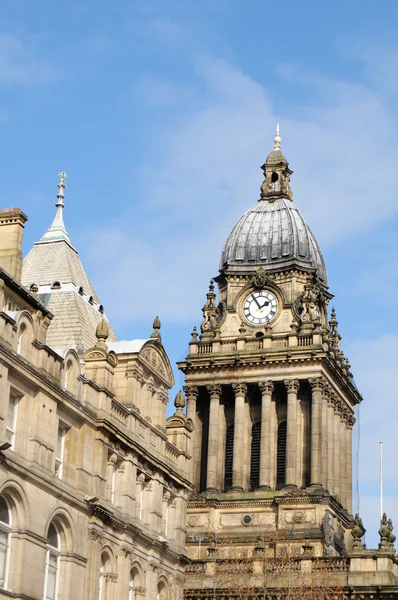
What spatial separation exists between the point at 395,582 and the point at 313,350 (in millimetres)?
20696

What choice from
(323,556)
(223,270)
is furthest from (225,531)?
(223,270)

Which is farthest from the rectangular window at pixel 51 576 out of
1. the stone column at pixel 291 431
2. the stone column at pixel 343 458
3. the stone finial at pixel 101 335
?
the stone column at pixel 343 458

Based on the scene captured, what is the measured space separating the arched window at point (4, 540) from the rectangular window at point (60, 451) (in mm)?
4551

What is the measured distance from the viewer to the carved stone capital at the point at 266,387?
322 ft

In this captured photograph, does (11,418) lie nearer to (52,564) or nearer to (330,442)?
(52,564)

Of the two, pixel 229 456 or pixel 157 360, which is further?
pixel 229 456

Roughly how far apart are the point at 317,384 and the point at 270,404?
12.3 feet

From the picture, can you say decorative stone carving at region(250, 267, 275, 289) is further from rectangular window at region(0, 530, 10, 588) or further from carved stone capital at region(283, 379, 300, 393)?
rectangular window at region(0, 530, 10, 588)

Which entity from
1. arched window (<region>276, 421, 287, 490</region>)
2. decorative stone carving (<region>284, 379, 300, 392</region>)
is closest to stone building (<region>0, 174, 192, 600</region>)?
decorative stone carving (<region>284, 379, 300, 392</region>)

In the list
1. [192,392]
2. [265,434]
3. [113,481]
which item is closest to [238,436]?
[265,434]

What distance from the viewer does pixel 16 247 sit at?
5600 cm

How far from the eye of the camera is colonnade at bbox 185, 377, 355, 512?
316 ft

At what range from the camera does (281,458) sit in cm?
9844

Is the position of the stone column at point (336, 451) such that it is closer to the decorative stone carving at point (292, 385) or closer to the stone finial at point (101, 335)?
the decorative stone carving at point (292, 385)
